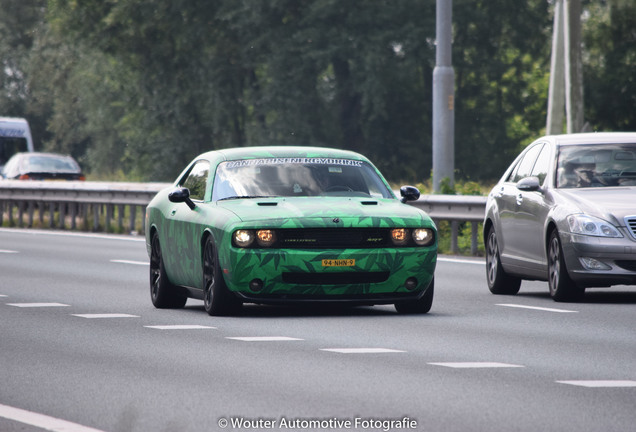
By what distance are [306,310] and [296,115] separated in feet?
129

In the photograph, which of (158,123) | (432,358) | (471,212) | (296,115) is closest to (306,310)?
(432,358)

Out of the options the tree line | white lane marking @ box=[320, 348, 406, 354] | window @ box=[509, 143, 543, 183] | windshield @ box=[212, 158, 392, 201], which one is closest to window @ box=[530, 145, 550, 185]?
window @ box=[509, 143, 543, 183]

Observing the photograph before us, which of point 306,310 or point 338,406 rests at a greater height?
point 338,406

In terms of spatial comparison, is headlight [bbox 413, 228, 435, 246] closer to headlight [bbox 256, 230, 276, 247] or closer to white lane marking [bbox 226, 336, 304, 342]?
headlight [bbox 256, 230, 276, 247]

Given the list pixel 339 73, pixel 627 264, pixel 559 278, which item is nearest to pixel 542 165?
pixel 559 278

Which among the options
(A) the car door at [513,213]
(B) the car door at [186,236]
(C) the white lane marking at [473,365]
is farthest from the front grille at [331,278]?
(C) the white lane marking at [473,365]

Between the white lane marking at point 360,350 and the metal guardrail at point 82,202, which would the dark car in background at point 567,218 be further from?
the metal guardrail at point 82,202

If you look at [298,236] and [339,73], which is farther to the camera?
[339,73]

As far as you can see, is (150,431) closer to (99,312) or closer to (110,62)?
(99,312)

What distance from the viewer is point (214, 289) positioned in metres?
13.2

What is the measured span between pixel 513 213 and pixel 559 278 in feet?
4.29

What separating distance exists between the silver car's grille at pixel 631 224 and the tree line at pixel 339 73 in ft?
107

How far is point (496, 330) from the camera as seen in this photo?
12.3 m

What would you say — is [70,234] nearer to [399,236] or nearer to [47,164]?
[47,164]
